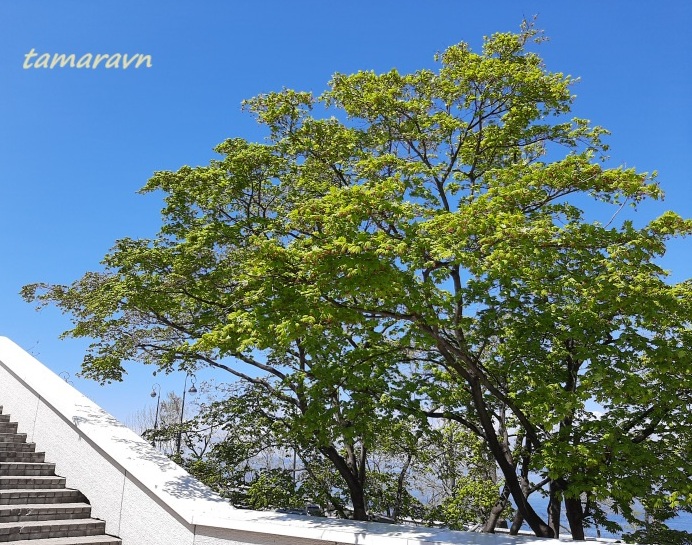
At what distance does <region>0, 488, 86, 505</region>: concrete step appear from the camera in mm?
6531

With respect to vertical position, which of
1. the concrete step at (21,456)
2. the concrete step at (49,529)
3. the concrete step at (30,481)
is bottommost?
the concrete step at (49,529)

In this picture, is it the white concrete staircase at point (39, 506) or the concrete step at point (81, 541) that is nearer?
the concrete step at point (81, 541)

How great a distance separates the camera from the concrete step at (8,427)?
8438 millimetres

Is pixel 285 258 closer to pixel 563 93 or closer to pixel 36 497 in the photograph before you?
pixel 36 497

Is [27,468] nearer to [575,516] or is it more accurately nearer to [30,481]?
[30,481]

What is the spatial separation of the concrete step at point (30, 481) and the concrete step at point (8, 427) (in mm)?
1416

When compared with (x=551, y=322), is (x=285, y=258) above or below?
above

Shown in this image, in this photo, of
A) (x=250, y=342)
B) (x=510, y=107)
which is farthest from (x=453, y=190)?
(x=250, y=342)

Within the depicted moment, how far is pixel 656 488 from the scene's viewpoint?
9.34 m

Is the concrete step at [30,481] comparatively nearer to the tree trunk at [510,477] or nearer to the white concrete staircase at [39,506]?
the white concrete staircase at [39,506]

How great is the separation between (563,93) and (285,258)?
7.12 m

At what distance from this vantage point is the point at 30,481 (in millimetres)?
7145

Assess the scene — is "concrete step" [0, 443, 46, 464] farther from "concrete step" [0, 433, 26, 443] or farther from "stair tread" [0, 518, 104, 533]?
"stair tread" [0, 518, 104, 533]

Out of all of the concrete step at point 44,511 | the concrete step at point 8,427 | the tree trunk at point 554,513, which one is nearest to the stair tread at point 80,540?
the concrete step at point 44,511
